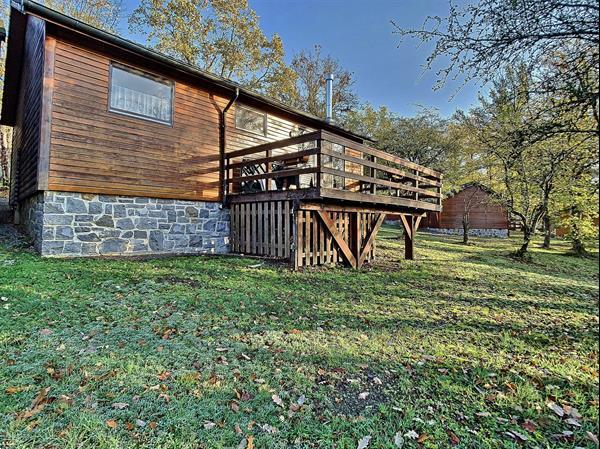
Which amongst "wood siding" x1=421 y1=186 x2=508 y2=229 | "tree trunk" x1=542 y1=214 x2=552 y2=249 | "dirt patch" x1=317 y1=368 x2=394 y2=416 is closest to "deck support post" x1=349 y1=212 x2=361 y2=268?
"dirt patch" x1=317 y1=368 x2=394 y2=416

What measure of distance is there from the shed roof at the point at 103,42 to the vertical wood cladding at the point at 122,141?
42cm

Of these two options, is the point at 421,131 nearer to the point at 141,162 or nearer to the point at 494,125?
the point at 494,125

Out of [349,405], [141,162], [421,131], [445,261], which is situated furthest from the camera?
[421,131]

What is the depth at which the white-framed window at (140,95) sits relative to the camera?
699 centimetres

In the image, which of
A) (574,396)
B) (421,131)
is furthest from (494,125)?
(574,396)

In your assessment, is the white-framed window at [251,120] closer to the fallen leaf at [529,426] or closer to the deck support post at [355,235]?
the deck support post at [355,235]

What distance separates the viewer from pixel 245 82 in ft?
64.6

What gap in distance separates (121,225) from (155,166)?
1556 millimetres

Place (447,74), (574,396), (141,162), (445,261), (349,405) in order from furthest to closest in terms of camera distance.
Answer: (445,261), (141,162), (447,74), (574,396), (349,405)

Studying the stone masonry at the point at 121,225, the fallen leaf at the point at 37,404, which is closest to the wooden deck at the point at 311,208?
the stone masonry at the point at 121,225

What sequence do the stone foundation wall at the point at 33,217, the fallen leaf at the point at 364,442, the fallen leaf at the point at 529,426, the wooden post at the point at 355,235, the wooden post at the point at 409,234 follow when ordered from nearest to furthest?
the fallen leaf at the point at 364,442 → the fallen leaf at the point at 529,426 → the stone foundation wall at the point at 33,217 → the wooden post at the point at 355,235 → the wooden post at the point at 409,234

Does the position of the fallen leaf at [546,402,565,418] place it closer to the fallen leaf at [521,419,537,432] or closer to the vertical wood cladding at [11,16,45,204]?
the fallen leaf at [521,419,537,432]

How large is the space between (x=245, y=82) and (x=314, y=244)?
51.5ft

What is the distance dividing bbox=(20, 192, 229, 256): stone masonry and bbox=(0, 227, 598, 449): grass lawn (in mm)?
908
